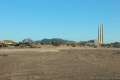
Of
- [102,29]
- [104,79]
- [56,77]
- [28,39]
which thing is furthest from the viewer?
[28,39]

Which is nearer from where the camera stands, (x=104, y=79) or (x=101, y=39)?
(x=104, y=79)

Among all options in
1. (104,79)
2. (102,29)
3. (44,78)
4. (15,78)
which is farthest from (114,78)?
(102,29)

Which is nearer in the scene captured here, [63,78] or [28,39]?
[63,78]

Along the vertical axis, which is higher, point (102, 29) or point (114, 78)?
point (102, 29)

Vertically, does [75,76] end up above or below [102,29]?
below

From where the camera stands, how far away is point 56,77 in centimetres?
1625

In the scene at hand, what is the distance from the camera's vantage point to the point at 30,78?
51.9ft

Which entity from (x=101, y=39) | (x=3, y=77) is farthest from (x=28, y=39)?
(x=3, y=77)

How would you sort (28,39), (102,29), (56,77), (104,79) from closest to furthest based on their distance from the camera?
(104,79), (56,77), (102,29), (28,39)

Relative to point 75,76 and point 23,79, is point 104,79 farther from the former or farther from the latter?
point 23,79

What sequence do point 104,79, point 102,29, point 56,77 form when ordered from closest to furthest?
point 104,79 → point 56,77 → point 102,29

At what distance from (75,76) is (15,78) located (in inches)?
106

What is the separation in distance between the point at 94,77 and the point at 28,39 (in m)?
91.9

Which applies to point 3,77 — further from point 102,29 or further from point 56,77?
point 102,29
